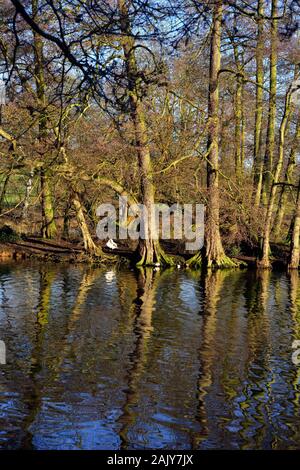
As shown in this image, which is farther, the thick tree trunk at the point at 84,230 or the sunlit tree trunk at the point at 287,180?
the sunlit tree trunk at the point at 287,180

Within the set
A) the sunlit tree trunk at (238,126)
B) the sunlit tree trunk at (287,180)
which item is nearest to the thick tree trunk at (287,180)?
the sunlit tree trunk at (287,180)

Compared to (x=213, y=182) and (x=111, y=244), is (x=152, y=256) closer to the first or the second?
(x=111, y=244)

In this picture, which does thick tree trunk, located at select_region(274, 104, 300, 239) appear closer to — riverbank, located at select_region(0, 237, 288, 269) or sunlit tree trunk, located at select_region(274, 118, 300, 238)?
sunlit tree trunk, located at select_region(274, 118, 300, 238)

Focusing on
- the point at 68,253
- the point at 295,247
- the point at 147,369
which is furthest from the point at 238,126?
the point at 147,369

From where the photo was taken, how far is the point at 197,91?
85.1ft

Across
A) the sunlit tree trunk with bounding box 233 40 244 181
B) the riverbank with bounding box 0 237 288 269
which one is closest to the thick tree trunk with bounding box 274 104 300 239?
the riverbank with bounding box 0 237 288 269

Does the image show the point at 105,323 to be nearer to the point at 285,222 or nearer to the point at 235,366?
the point at 235,366

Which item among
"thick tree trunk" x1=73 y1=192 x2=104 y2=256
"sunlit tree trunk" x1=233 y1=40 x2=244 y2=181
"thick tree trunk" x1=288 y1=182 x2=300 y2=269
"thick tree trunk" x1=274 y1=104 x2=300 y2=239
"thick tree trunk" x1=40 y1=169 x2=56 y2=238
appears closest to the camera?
"thick tree trunk" x1=288 y1=182 x2=300 y2=269

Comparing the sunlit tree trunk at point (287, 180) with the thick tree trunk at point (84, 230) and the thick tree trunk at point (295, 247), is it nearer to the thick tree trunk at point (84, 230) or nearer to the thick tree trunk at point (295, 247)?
the thick tree trunk at point (295, 247)

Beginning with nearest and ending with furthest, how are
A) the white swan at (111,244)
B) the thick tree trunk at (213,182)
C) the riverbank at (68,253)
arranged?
the thick tree trunk at (213,182) < the riverbank at (68,253) < the white swan at (111,244)

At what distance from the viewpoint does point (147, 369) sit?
9609mm

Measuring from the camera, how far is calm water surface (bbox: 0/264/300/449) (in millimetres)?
6996

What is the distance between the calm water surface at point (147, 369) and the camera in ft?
23.0
